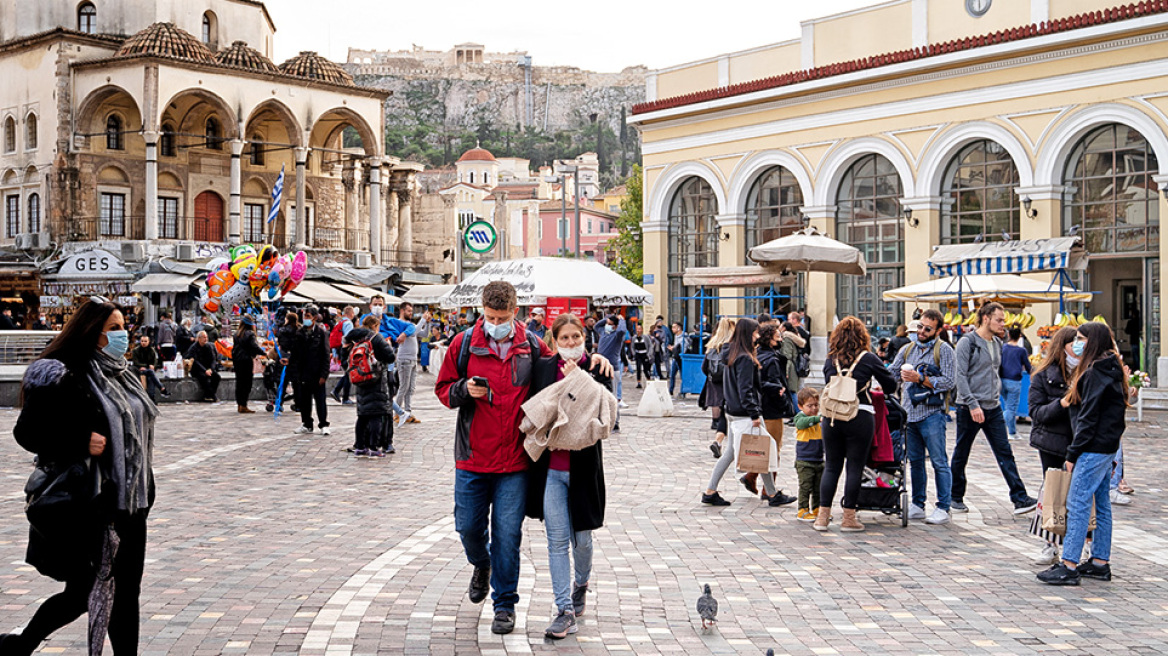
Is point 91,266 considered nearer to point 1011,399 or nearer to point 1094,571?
point 1011,399

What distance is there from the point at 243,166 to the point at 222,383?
28143 mm

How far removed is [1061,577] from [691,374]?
596 inches

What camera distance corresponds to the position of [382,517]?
9547mm

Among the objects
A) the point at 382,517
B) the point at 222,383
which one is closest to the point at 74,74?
the point at 222,383

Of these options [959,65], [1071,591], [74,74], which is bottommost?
[1071,591]

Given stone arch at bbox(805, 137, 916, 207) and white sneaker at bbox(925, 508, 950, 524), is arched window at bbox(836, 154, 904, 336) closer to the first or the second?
stone arch at bbox(805, 137, 916, 207)

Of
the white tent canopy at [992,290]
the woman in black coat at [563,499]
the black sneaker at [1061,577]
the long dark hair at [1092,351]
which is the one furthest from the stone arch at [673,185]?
the woman in black coat at [563,499]

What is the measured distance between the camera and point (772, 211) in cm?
2939

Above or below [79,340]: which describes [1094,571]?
below

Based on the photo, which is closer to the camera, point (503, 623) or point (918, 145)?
point (503, 623)

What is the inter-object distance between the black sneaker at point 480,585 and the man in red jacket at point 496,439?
0.21 metres

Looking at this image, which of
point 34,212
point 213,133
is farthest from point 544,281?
point 213,133

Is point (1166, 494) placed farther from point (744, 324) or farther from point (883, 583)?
point (883, 583)

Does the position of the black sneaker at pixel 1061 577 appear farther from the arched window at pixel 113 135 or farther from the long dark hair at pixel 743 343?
the arched window at pixel 113 135
